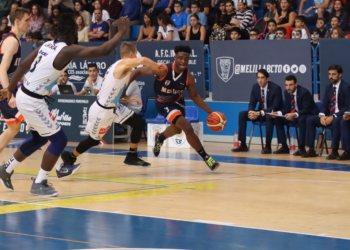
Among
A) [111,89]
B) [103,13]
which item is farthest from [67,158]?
[103,13]

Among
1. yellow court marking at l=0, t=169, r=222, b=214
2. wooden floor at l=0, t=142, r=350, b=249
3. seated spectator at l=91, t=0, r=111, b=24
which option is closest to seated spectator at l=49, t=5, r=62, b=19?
seated spectator at l=91, t=0, r=111, b=24

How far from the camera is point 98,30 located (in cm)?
1870

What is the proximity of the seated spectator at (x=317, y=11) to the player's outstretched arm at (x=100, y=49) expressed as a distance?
31.5 feet

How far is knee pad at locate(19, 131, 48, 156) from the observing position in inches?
323

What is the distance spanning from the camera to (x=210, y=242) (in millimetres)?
5301

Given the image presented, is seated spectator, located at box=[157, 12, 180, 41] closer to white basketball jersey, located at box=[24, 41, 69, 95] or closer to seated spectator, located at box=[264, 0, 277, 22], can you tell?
seated spectator, located at box=[264, 0, 277, 22]

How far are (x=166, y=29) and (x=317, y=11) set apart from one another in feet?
13.0

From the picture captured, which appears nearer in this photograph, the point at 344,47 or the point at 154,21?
the point at 344,47

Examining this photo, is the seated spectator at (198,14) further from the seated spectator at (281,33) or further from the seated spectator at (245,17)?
the seated spectator at (281,33)

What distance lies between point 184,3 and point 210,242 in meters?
14.8

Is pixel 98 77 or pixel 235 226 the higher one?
pixel 98 77

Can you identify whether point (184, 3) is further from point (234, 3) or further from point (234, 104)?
point (234, 104)

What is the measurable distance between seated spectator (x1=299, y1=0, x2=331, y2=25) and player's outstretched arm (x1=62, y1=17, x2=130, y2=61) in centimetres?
961

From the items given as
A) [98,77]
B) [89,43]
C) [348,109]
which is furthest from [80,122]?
[348,109]
